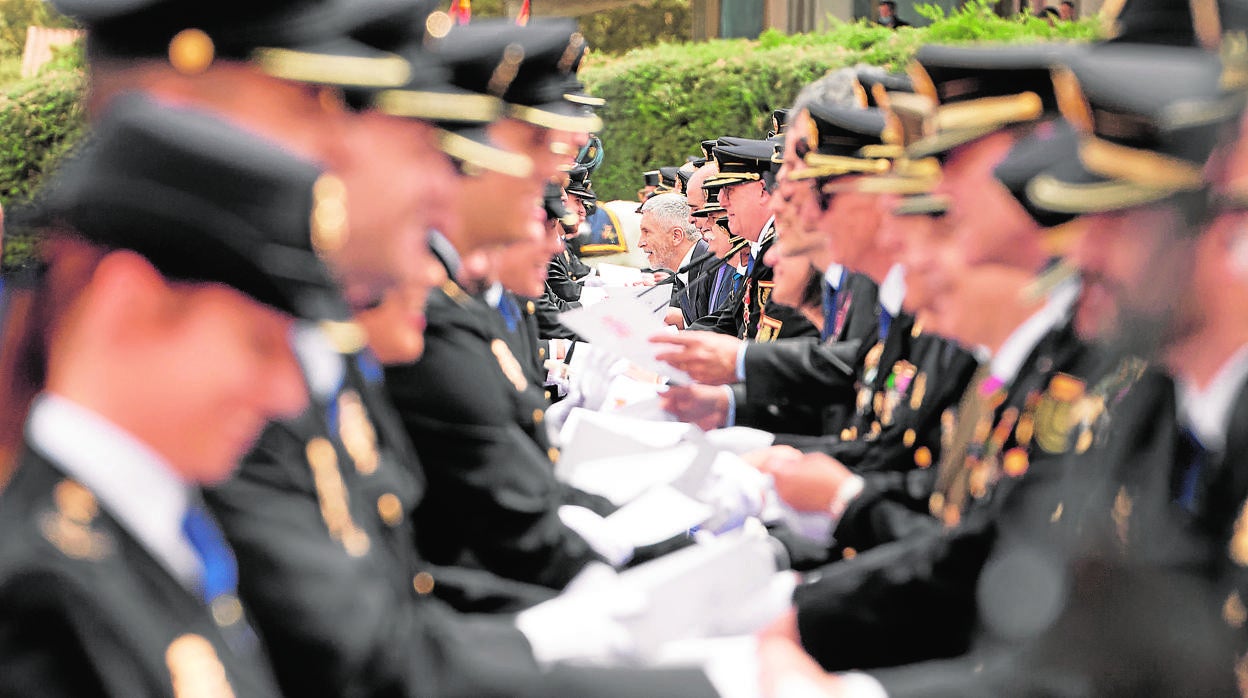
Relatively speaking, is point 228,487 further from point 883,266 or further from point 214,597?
point 883,266

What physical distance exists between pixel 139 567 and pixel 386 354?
0.88 m

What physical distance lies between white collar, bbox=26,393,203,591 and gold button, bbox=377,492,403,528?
0.57 metres

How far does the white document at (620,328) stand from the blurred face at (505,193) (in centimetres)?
56

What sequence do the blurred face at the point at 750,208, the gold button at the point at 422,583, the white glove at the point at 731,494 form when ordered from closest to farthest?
the gold button at the point at 422,583 < the white glove at the point at 731,494 < the blurred face at the point at 750,208

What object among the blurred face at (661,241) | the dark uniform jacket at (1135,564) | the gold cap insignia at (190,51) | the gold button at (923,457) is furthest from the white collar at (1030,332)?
the blurred face at (661,241)

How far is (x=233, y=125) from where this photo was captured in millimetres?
1167

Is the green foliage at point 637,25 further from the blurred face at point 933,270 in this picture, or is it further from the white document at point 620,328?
the blurred face at point 933,270

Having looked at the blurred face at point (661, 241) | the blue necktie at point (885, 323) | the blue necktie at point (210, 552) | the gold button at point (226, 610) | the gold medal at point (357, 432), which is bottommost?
the blurred face at point (661, 241)

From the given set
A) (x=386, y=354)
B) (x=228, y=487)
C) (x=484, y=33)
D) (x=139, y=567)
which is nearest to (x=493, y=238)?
(x=484, y=33)

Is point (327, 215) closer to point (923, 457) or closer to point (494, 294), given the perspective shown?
point (494, 294)

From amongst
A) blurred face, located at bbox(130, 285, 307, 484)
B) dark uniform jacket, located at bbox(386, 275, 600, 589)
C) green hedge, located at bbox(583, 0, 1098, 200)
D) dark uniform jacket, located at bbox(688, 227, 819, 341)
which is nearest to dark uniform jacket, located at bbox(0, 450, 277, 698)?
blurred face, located at bbox(130, 285, 307, 484)

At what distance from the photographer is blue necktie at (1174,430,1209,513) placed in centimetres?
135

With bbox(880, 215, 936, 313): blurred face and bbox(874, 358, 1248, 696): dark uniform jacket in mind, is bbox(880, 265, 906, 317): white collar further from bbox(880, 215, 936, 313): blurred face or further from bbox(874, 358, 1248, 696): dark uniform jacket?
bbox(874, 358, 1248, 696): dark uniform jacket

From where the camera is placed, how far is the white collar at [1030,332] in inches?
85.1
